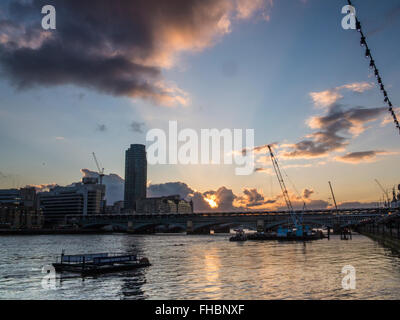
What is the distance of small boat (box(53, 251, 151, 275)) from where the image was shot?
54.8 m

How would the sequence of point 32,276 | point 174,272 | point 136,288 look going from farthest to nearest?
1. point 174,272
2. point 32,276
3. point 136,288

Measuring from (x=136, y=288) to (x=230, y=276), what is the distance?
15963mm

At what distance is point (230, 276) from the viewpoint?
52.5m

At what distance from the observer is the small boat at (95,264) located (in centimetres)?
5478

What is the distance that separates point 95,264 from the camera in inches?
2245

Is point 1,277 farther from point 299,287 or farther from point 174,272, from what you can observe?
point 299,287
